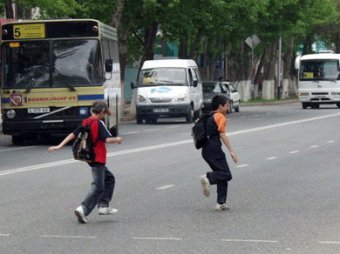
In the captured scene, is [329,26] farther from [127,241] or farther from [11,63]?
[127,241]

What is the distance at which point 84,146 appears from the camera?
12641 mm

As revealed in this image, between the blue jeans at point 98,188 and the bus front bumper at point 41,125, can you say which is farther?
the bus front bumper at point 41,125

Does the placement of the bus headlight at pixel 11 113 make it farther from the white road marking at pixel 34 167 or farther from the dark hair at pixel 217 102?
the dark hair at pixel 217 102

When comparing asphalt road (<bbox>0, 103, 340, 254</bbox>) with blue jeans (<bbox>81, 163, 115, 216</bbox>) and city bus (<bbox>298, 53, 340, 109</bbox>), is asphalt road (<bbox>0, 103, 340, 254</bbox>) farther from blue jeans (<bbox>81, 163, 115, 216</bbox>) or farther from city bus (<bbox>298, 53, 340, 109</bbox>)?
city bus (<bbox>298, 53, 340, 109</bbox>)

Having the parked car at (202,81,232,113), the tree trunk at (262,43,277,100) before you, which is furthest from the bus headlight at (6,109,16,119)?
the tree trunk at (262,43,277,100)

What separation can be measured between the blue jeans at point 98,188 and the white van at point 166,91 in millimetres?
25551

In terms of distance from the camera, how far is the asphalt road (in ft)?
35.9

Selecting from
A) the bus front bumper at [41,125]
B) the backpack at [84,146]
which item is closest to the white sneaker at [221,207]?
the backpack at [84,146]

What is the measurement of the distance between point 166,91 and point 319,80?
1958 centimetres

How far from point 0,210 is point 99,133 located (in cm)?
196

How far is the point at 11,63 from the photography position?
1040 inches

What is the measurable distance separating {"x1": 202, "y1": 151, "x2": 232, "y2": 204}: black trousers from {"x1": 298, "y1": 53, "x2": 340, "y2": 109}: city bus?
141 ft

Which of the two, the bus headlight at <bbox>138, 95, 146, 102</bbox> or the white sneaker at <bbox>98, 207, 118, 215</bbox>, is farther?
the bus headlight at <bbox>138, 95, 146, 102</bbox>

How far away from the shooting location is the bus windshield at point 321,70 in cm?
5697
